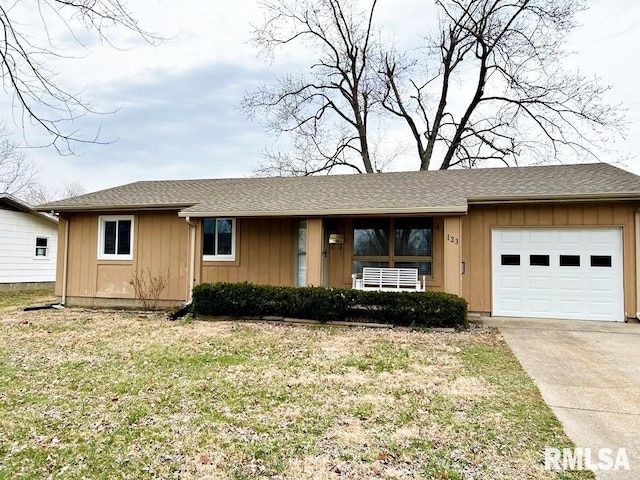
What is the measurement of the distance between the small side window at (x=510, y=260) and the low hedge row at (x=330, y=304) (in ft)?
5.89

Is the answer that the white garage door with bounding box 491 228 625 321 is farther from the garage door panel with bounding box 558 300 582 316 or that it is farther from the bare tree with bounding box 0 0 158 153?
the bare tree with bounding box 0 0 158 153

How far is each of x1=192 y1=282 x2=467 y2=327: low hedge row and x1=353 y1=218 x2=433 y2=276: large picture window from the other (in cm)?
165

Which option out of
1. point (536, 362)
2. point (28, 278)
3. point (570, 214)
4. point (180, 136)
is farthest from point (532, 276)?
point (28, 278)

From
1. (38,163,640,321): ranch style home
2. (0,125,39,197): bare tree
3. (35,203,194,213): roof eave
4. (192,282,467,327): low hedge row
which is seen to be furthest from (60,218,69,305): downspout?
(0,125,39,197): bare tree

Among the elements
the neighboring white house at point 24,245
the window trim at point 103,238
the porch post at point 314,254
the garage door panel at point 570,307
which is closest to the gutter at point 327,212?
the porch post at point 314,254

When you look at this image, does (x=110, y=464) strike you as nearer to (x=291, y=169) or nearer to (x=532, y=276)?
(x=532, y=276)

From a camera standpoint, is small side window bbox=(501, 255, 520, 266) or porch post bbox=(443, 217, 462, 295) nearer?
Answer: porch post bbox=(443, 217, 462, 295)

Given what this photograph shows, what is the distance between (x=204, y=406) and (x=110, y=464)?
3.52 ft

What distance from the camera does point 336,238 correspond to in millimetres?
9656

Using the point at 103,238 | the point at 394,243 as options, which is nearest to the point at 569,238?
the point at 394,243

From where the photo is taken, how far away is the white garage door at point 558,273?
832cm

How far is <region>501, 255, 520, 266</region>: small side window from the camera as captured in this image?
880 centimetres

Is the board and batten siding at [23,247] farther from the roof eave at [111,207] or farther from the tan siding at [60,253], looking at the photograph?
the tan siding at [60,253]

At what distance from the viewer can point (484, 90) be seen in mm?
19938
